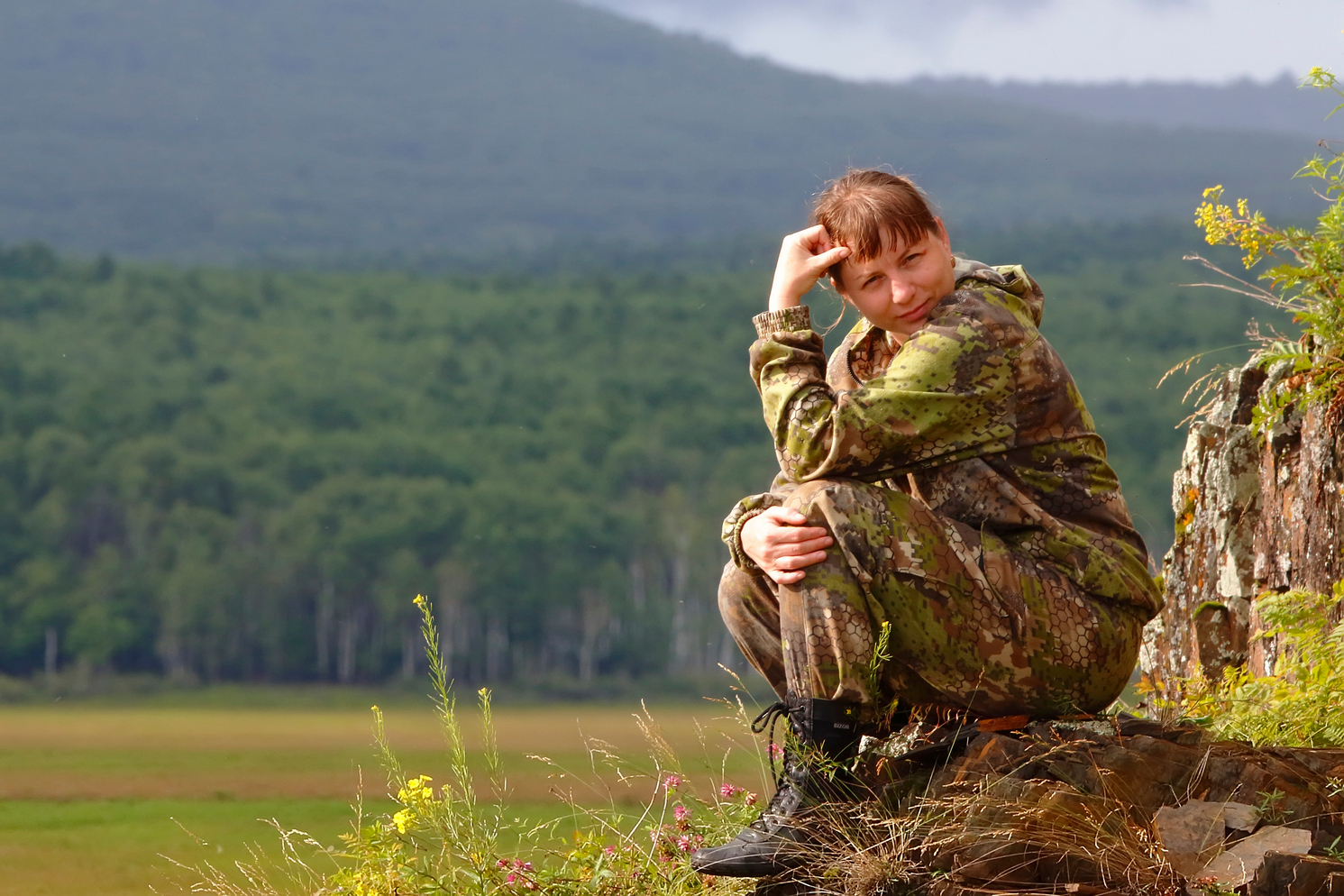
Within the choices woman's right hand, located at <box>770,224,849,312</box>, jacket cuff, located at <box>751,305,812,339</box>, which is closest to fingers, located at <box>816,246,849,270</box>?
woman's right hand, located at <box>770,224,849,312</box>

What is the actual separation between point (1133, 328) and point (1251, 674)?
84063mm

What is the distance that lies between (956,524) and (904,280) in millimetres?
627

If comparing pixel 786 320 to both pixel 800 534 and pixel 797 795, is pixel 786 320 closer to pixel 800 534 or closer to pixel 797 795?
pixel 800 534

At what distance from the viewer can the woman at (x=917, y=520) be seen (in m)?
3.03

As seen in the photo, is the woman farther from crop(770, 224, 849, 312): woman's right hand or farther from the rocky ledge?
the rocky ledge

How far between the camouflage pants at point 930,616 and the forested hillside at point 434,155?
446 feet

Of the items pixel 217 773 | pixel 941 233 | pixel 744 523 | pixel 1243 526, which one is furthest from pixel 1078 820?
pixel 217 773

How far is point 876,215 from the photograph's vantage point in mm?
3242

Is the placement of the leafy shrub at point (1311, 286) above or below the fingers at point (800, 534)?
above

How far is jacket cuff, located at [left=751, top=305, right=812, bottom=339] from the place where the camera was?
10.8ft

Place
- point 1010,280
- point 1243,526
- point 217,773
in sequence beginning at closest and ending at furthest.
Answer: point 1010,280
point 1243,526
point 217,773

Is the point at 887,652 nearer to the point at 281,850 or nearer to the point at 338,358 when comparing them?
the point at 281,850

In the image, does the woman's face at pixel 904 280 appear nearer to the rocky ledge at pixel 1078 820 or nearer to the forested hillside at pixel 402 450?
the rocky ledge at pixel 1078 820

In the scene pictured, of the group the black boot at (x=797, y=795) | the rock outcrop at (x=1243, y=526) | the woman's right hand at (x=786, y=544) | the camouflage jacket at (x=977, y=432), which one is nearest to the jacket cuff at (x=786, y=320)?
the camouflage jacket at (x=977, y=432)
